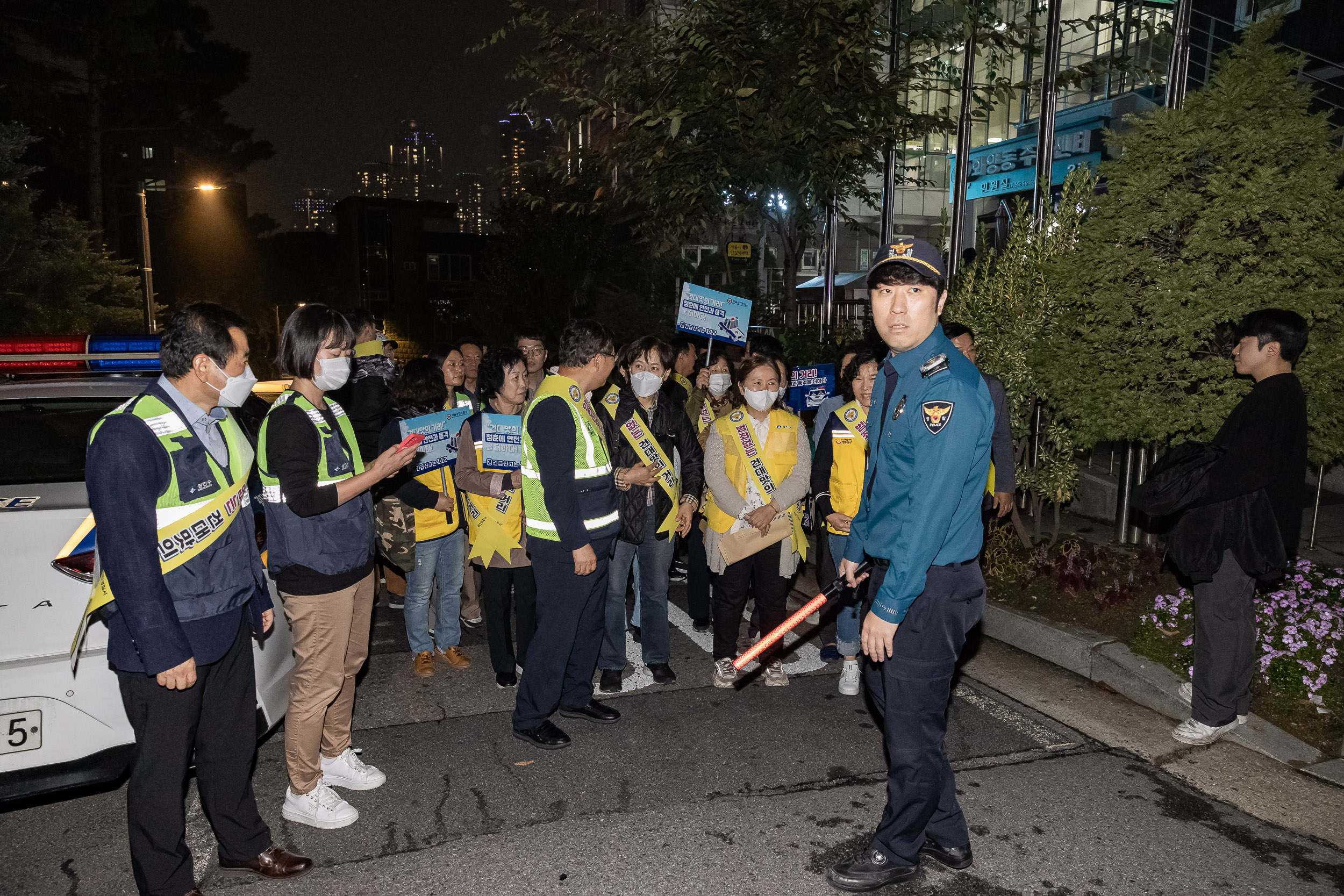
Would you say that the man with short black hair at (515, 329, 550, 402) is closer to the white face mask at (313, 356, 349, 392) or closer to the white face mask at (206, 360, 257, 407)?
the white face mask at (313, 356, 349, 392)

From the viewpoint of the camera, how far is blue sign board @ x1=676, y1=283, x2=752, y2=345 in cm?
749

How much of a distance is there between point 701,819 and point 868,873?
0.78 meters

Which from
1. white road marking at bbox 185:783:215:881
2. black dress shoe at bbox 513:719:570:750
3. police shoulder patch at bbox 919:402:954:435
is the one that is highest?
police shoulder patch at bbox 919:402:954:435

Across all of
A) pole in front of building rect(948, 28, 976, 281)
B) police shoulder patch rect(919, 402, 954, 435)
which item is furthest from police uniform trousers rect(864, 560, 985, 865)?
pole in front of building rect(948, 28, 976, 281)

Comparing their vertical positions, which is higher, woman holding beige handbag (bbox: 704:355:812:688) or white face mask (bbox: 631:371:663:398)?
white face mask (bbox: 631:371:663:398)

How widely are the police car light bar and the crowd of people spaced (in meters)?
0.96

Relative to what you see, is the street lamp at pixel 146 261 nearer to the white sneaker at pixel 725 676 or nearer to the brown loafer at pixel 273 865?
the white sneaker at pixel 725 676

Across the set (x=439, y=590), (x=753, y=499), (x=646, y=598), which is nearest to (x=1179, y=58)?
(x=753, y=499)

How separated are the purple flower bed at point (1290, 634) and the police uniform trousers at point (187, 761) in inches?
193

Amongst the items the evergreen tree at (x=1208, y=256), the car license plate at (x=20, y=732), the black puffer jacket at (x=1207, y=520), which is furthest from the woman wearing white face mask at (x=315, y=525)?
the evergreen tree at (x=1208, y=256)

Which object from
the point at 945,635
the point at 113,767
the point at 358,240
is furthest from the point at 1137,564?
the point at 358,240

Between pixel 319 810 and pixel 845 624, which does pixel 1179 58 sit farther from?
pixel 319 810

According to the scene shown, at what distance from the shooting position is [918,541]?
3020mm

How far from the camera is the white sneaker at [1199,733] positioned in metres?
4.53
